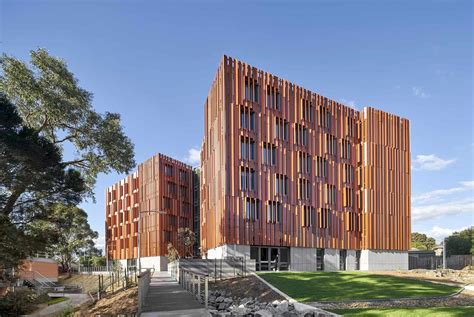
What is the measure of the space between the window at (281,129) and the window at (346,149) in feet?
33.2

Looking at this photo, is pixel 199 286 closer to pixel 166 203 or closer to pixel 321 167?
pixel 321 167

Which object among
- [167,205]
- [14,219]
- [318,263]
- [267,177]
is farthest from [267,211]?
[167,205]

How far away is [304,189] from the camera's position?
47.3 metres

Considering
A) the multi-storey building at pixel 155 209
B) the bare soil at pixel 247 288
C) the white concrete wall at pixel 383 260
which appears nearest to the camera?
the bare soil at pixel 247 288

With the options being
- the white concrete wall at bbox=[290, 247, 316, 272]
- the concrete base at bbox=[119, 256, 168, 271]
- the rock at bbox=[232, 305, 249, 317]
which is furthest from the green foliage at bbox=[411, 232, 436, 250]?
the rock at bbox=[232, 305, 249, 317]

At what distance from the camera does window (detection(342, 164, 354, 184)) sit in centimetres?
5215

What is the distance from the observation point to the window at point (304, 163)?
47.3 m

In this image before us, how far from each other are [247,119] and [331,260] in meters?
19.5

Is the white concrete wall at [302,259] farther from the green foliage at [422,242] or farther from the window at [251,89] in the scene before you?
the green foliage at [422,242]

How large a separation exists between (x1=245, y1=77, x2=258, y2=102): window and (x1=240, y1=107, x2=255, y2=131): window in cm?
141

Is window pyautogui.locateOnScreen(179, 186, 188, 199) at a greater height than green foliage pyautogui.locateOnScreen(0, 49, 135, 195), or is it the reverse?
green foliage pyautogui.locateOnScreen(0, 49, 135, 195)

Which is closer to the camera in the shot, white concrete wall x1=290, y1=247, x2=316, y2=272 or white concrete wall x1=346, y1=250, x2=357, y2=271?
white concrete wall x1=290, y1=247, x2=316, y2=272

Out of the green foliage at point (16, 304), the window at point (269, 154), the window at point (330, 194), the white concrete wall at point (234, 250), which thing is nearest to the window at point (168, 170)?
the window at point (269, 154)

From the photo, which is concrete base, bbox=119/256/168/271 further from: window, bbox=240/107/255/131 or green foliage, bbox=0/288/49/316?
green foliage, bbox=0/288/49/316
